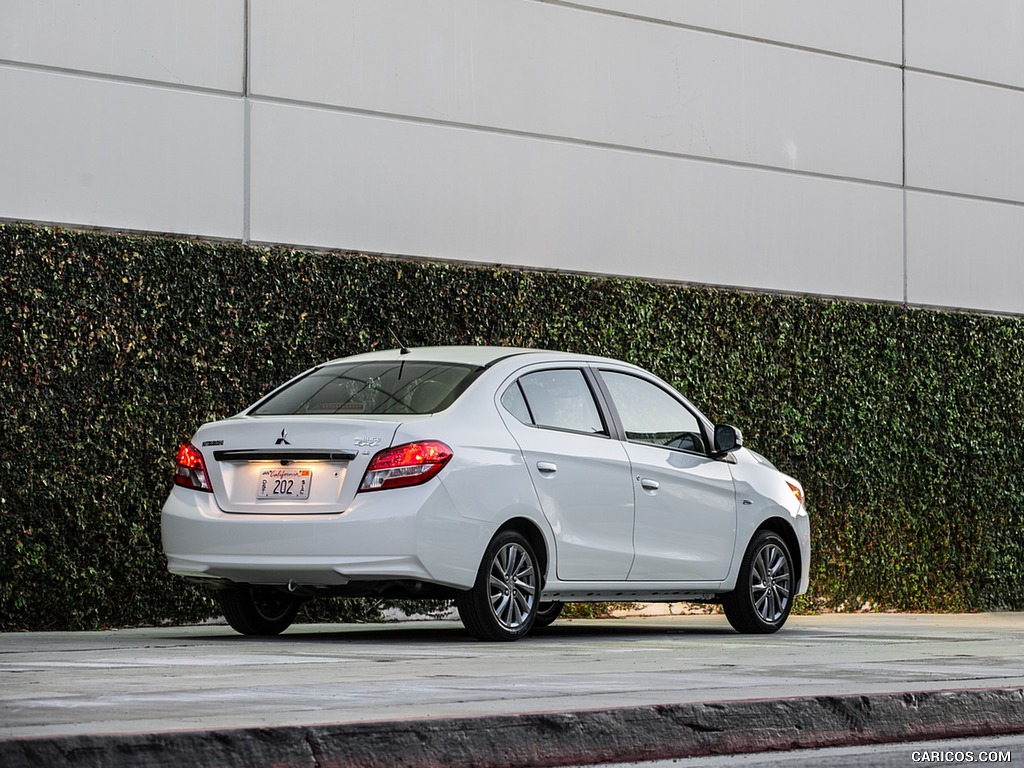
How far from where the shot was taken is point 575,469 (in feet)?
33.6

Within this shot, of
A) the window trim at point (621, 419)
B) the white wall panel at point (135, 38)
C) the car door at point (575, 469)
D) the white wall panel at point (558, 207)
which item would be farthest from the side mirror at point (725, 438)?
the white wall panel at point (135, 38)

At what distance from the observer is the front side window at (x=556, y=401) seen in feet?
33.5

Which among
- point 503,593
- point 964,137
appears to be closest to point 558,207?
point 964,137

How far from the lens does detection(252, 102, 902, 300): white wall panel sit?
13.4 meters

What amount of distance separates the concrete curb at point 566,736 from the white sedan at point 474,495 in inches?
125

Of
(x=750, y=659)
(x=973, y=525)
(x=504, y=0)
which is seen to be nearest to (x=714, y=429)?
(x=750, y=659)

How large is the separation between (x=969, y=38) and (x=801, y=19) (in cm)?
240

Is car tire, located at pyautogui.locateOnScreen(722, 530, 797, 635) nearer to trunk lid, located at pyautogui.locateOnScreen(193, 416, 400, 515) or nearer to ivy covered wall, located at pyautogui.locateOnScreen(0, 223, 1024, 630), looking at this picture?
ivy covered wall, located at pyautogui.locateOnScreen(0, 223, 1024, 630)

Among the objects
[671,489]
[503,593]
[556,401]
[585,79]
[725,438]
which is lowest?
[503,593]

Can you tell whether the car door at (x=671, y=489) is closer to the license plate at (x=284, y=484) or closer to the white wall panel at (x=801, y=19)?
the license plate at (x=284, y=484)

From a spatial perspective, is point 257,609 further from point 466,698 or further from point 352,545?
point 466,698

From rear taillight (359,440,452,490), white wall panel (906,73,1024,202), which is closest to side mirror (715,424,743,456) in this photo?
rear taillight (359,440,452,490)

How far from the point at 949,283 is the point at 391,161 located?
657 centimetres

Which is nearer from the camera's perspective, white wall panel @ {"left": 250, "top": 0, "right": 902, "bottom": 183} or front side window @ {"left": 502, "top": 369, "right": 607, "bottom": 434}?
front side window @ {"left": 502, "top": 369, "right": 607, "bottom": 434}
